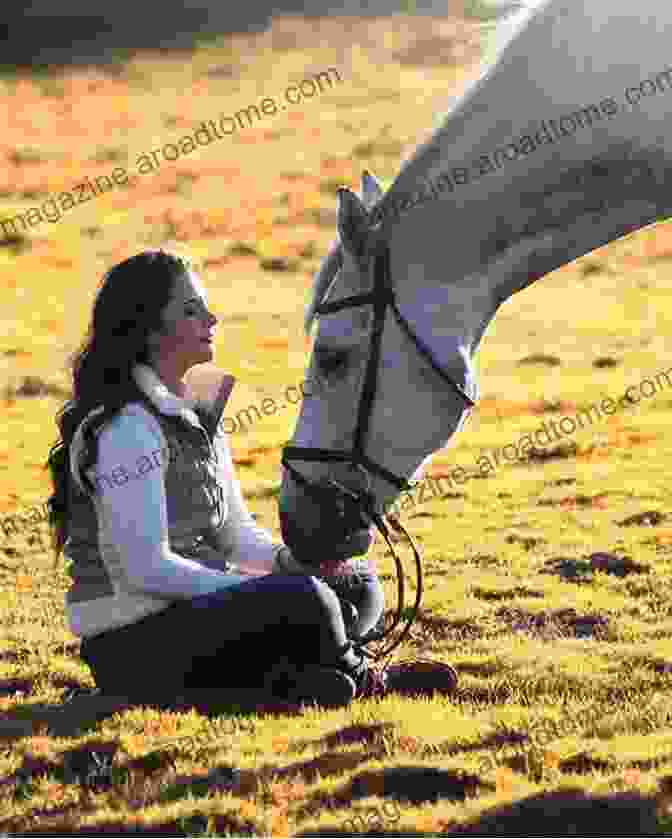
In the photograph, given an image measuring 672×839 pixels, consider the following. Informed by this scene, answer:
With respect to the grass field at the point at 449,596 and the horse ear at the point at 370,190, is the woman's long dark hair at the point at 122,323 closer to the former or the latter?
the horse ear at the point at 370,190

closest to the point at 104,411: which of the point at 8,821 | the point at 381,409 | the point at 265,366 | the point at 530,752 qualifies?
the point at 381,409

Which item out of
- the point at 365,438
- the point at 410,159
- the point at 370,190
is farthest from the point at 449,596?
the point at 410,159

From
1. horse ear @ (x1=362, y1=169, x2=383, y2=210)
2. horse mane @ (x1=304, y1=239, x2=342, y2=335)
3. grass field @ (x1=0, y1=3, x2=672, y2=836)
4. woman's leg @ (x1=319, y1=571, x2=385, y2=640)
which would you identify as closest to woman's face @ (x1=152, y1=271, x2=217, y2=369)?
horse mane @ (x1=304, y1=239, x2=342, y2=335)

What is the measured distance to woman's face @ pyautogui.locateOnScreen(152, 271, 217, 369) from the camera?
535 cm

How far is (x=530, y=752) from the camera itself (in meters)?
4.96

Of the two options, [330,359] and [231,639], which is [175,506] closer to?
[231,639]

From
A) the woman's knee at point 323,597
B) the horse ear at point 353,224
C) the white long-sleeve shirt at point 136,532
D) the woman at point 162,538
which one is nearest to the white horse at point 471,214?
the horse ear at point 353,224

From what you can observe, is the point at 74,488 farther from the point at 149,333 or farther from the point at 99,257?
the point at 99,257

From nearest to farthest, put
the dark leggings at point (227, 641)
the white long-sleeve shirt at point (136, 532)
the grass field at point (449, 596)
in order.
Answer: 1. the grass field at point (449, 596)
2. the white long-sleeve shirt at point (136, 532)
3. the dark leggings at point (227, 641)

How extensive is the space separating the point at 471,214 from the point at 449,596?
2.67 metres

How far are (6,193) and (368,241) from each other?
23.3 meters

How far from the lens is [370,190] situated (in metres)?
5.39

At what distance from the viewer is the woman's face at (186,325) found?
5352mm

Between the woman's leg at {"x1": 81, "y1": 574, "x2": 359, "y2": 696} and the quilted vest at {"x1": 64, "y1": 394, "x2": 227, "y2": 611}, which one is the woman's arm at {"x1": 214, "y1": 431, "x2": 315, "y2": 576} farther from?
the woman's leg at {"x1": 81, "y1": 574, "x2": 359, "y2": 696}
